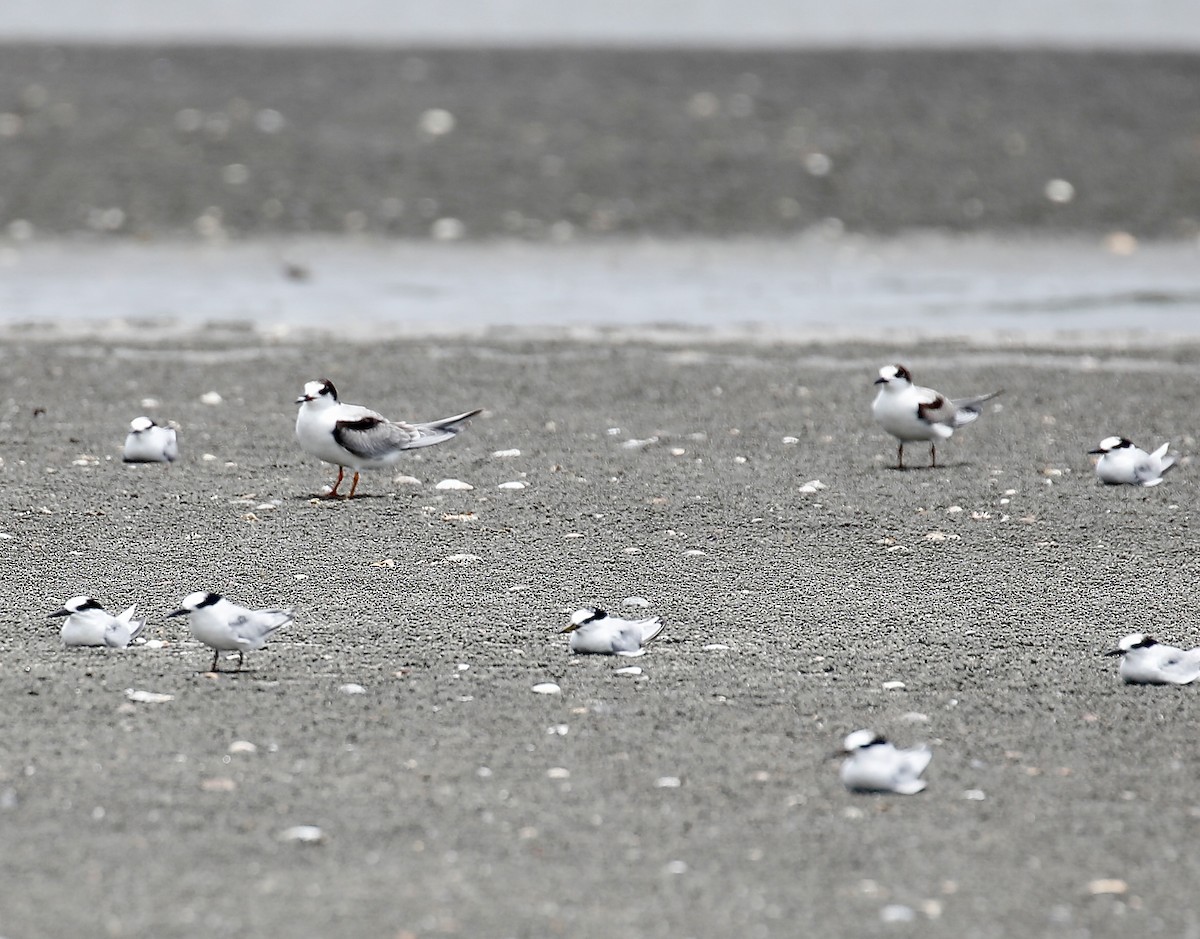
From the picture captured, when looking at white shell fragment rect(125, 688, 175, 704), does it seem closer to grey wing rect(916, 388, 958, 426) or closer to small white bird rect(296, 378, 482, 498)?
small white bird rect(296, 378, 482, 498)

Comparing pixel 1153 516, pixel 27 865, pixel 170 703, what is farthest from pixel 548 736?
pixel 1153 516

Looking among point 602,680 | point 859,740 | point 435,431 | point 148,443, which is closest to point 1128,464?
point 435,431

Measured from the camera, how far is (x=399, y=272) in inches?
701

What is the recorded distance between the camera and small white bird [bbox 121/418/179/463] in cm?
980

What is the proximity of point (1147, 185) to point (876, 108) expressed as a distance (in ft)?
11.9

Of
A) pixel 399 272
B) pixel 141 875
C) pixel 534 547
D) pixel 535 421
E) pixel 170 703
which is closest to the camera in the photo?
pixel 141 875

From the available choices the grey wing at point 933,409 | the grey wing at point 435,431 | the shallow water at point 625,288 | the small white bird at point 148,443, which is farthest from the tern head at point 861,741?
the shallow water at point 625,288

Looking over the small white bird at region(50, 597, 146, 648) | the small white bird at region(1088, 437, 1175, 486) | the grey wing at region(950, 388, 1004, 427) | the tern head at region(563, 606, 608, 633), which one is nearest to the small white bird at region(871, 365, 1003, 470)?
the grey wing at region(950, 388, 1004, 427)

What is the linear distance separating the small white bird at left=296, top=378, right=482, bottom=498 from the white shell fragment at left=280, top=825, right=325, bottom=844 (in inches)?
164

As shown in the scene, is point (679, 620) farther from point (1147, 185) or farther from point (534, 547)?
point (1147, 185)

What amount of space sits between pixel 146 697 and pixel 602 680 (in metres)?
1.63

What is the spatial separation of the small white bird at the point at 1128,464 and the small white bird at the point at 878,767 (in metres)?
4.41

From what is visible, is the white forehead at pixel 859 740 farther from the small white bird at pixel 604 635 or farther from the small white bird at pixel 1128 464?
the small white bird at pixel 1128 464

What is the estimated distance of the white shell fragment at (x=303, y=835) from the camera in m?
5.00
